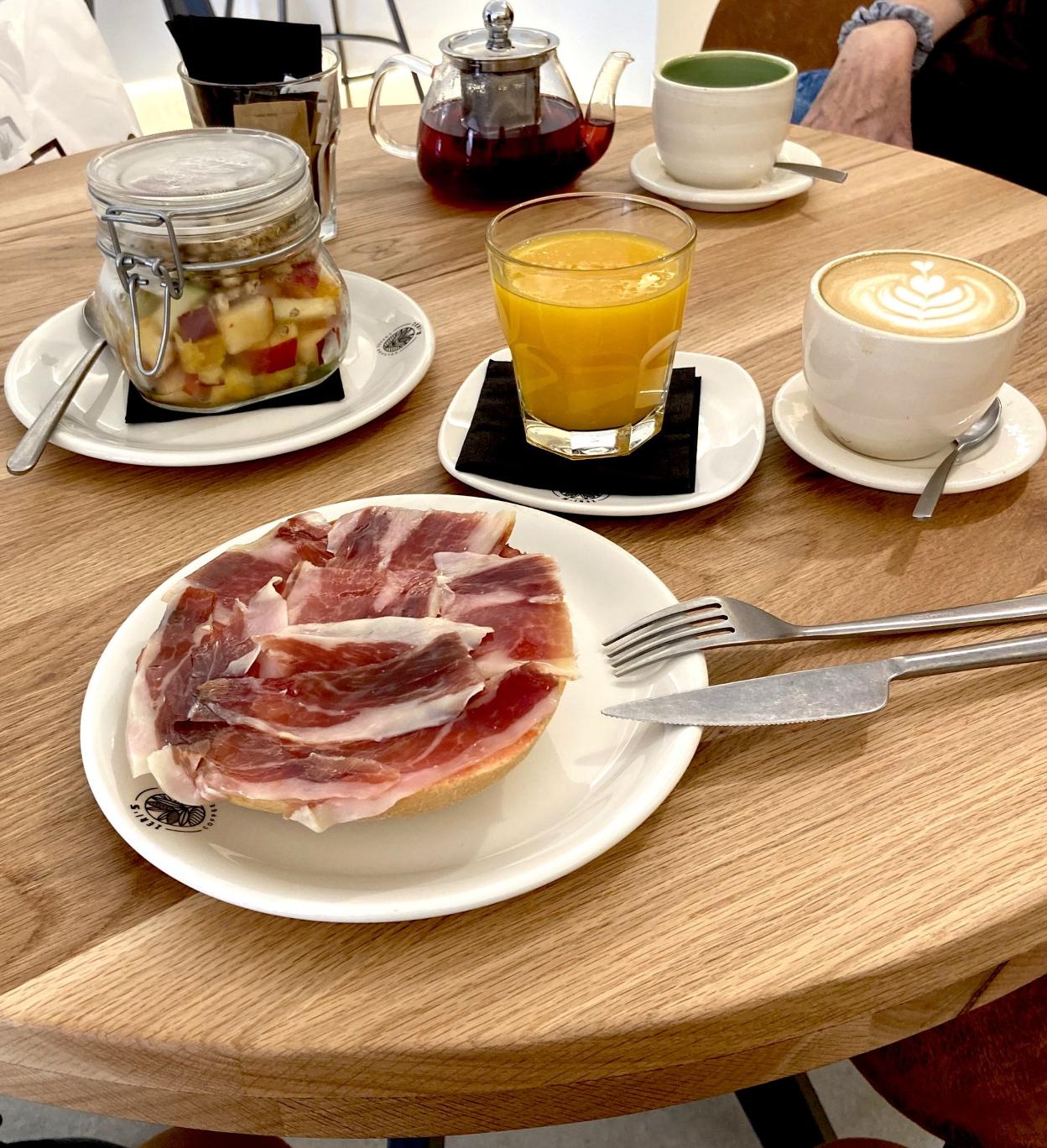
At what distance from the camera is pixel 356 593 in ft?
2.13

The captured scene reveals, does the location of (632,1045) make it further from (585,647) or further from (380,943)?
(585,647)

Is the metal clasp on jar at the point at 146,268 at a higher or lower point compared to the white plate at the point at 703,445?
higher

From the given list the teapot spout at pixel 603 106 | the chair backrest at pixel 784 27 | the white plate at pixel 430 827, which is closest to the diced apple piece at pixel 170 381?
the white plate at pixel 430 827

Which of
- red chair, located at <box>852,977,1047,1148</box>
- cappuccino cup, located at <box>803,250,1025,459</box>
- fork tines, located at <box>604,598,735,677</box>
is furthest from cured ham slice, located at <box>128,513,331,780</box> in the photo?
red chair, located at <box>852,977,1047,1148</box>

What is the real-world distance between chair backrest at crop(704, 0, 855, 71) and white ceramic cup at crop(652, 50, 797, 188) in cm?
122

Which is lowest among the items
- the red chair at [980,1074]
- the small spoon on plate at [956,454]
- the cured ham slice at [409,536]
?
the red chair at [980,1074]

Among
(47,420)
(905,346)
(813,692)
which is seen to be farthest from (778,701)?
(47,420)

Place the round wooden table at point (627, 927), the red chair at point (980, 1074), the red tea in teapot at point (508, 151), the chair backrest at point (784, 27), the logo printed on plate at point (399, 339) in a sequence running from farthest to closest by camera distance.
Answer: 1. the chair backrest at point (784, 27)
2. the red tea in teapot at point (508, 151)
3. the logo printed on plate at point (399, 339)
4. the red chair at point (980, 1074)
5. the round wooden table at point (627, 927)

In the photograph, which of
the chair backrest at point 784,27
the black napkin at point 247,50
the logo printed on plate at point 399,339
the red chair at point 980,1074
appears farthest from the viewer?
the chair backrest at point 784,27

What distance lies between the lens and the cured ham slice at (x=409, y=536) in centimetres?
69

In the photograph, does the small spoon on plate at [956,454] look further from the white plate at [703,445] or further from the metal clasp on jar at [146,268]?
the metal clasp on jar at [146,268]

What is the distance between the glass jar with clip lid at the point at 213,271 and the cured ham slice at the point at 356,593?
1.06 ft

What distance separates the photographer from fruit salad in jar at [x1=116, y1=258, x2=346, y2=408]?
2.91 ft

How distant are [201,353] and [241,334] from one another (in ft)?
0.13
